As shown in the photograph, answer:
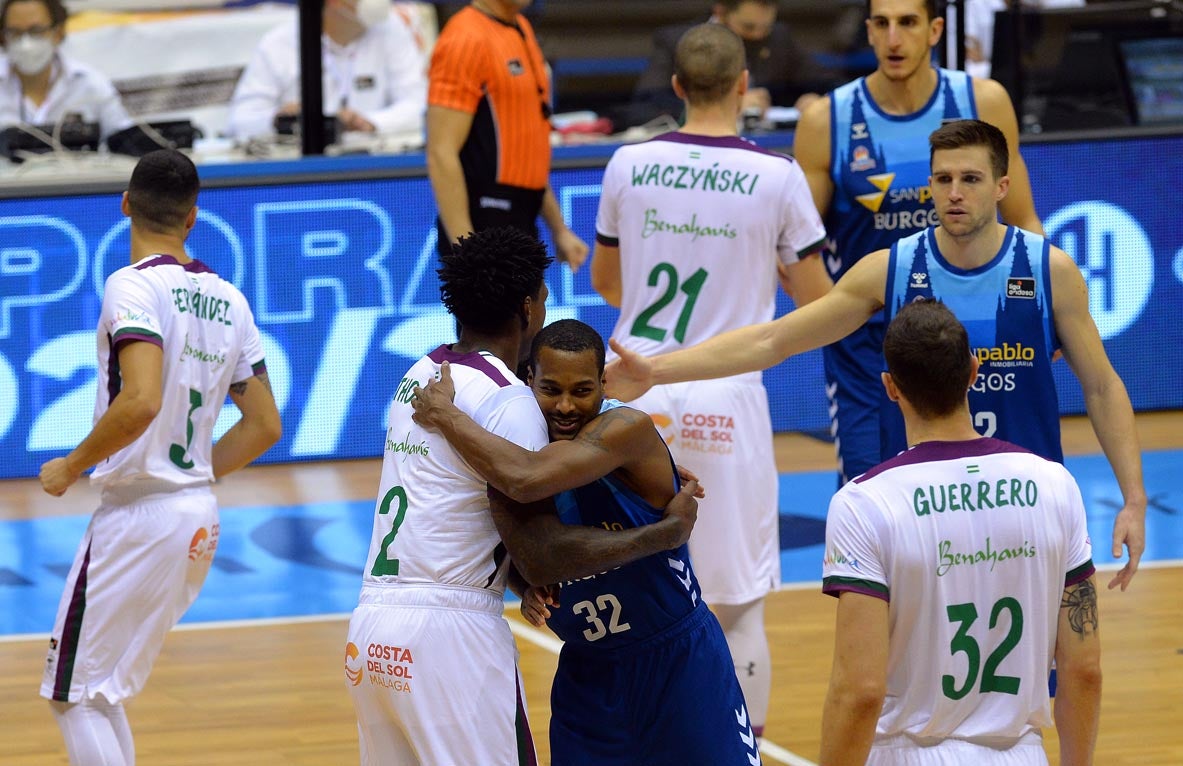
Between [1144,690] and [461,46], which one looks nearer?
[1144,690]

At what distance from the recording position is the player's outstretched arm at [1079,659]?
11.4 ft

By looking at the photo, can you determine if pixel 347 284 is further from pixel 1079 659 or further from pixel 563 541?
pixel 1079 659

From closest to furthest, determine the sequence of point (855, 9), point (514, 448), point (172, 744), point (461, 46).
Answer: point (514, 448), point (172, 744), point (461, 46), point (855, 9)

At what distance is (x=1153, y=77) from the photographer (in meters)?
10.5

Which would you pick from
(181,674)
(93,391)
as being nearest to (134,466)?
(181,674)

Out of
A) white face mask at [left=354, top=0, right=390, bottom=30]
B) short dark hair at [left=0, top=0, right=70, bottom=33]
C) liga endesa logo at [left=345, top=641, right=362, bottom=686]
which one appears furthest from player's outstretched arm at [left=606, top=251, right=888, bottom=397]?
short dark hair at [left=0, top=0, right=70, bottom=33]

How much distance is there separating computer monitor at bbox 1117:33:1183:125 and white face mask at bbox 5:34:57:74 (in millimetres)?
6218

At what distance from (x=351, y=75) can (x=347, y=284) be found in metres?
1.35

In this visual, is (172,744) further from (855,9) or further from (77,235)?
(855,9)

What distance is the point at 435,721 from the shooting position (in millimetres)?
3646

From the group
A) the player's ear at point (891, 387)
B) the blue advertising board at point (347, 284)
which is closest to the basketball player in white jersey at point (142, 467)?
the player's ear at point (891, 387)

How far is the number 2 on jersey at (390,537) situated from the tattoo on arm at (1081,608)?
1.36 metres

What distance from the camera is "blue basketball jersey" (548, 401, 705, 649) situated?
12.2ft

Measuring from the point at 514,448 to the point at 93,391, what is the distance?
6.44m
